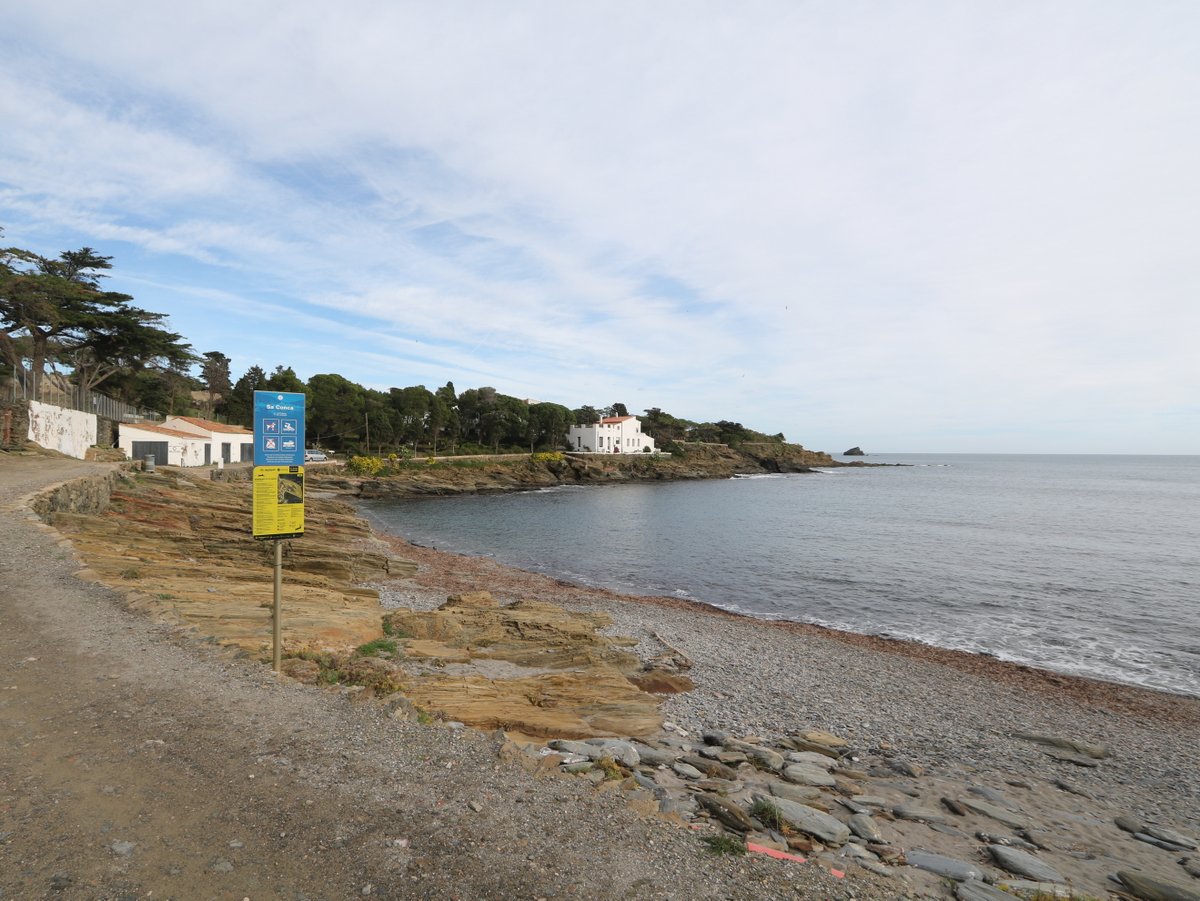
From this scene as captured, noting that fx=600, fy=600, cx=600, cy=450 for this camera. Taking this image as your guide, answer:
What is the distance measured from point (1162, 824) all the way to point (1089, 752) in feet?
9.17

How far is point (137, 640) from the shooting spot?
8.98m

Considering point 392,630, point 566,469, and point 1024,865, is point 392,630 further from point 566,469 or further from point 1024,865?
point 566,469

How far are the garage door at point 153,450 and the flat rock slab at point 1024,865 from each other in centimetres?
5359

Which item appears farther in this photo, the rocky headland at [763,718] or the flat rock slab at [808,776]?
the flat rock slab at [808,776]

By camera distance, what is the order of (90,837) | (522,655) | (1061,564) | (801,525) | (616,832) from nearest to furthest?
(90,837) → (616,832) → (522,655) → (1061,564) → (801,525)

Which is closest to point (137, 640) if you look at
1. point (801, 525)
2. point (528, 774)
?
point (528, 774)

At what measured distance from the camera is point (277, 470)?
27.9 feet

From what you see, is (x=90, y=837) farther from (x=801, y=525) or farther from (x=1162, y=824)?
(x=801, y=525)

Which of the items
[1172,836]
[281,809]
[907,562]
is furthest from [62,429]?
[907,562]

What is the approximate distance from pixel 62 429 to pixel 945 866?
45.9 metres

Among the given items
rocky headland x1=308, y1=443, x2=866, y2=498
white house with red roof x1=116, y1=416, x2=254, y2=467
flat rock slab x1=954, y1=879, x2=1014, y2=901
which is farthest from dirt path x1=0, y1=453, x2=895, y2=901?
rocky headland x1=308, y1=443, x2=866, y2=498

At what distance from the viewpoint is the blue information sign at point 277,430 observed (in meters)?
8.23

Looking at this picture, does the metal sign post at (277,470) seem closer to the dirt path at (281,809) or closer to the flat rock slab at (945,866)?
the dirt path at (281,809)

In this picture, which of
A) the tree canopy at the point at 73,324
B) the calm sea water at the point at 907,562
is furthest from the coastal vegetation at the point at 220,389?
the calm sea water at the point at 907,562
